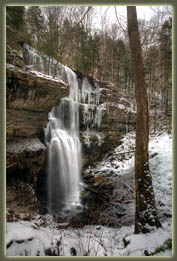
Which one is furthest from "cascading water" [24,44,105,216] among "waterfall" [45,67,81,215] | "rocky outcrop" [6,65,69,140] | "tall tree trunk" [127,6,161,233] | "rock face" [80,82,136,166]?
"tall tree trunk" [127,6,161,233]

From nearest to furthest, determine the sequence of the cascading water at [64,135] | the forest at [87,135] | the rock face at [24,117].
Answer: the forest at [87,135], the rock face at [24,117], the cascading water at [64,135]

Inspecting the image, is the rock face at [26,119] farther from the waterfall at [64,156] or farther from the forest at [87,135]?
the waterfall at [64,156]

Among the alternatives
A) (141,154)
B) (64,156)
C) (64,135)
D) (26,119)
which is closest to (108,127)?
(64,135)

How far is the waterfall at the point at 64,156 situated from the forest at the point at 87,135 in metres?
0.05

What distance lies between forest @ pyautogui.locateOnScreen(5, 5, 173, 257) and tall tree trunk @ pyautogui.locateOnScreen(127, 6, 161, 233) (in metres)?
0.02

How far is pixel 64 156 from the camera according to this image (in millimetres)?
7262

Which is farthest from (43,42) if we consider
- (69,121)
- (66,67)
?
(69,121)

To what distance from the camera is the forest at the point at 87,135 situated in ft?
8.47

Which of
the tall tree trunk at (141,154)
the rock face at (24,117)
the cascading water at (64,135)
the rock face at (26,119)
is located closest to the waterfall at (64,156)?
the cascading water at (64,135)

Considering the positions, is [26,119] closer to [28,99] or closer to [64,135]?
[28,99]

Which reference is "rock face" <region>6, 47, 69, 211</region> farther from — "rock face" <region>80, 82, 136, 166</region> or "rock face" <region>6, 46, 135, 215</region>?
"rock face" <region>80, 82, 136, 166</region>

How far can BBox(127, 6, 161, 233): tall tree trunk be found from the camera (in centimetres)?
260

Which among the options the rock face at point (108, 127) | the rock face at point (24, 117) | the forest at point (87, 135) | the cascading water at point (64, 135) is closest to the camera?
the forest at point (87, 135)

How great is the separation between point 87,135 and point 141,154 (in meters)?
6.72
